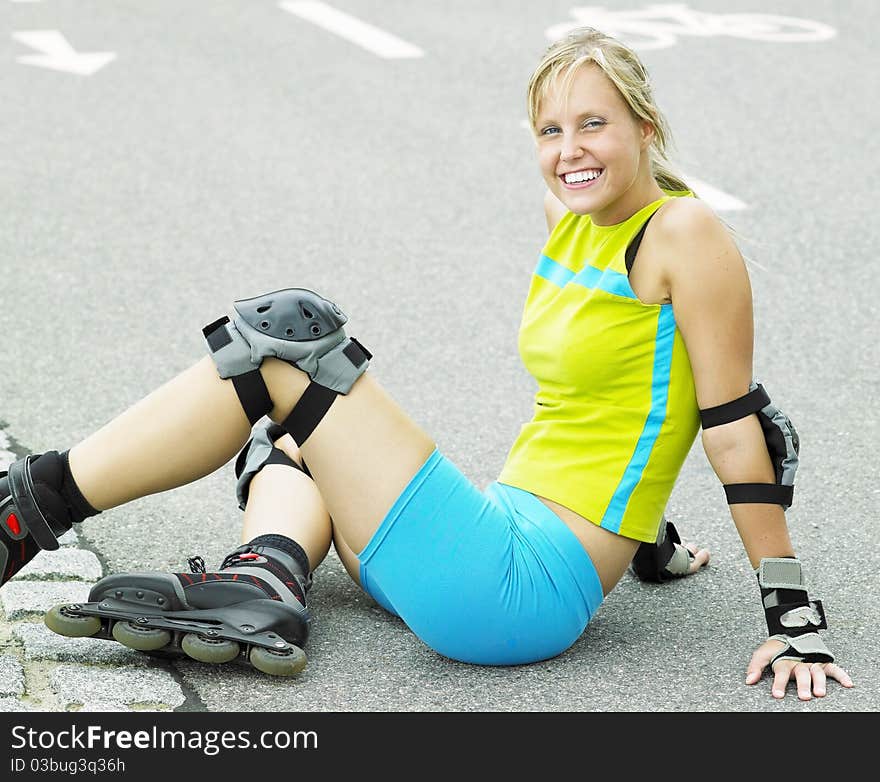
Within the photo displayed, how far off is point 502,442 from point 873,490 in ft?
3.92

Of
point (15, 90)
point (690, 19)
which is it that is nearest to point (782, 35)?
point (690, 19)

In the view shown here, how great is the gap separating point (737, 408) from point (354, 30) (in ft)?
25.1

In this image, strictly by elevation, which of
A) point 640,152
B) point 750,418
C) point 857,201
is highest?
point 640,152

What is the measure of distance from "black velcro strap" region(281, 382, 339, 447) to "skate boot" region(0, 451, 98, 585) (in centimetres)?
52

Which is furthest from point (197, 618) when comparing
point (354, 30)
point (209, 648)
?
point (354, 30)

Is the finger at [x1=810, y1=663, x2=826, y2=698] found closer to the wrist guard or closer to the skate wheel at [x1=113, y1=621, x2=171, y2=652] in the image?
the wrist guard

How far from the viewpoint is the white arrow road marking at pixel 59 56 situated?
949 centimetres

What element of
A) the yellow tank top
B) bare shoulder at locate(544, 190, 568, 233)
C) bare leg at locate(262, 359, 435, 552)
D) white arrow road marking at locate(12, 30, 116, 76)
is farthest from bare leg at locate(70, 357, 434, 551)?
white arrow road marking at locate(12, 30, 116, 76)

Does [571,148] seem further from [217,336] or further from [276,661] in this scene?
[276,661]

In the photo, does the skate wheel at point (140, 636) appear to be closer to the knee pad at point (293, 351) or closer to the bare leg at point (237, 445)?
the bare leg at point (237, 445)

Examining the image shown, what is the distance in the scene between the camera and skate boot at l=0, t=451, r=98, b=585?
333cm

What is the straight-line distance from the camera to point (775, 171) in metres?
7.86
